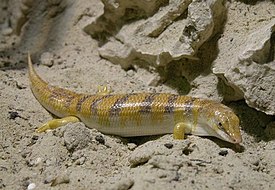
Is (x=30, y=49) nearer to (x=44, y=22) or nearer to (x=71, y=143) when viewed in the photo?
(x=44, y=22)

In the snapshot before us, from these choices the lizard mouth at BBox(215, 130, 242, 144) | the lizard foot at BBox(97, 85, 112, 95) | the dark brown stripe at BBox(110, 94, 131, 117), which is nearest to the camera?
the lizard mouth at BBox(215, 130, 242, 144)

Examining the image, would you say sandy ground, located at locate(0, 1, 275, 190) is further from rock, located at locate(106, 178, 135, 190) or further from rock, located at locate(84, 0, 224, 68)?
rock, located at locate(84, 0, 224, 68)

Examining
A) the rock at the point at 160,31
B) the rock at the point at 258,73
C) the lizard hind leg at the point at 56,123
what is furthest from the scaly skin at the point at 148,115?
the rock at the point at 160,31

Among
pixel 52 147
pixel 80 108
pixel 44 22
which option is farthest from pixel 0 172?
pixel 44 22

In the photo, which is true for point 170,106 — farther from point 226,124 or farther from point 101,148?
point 101,148

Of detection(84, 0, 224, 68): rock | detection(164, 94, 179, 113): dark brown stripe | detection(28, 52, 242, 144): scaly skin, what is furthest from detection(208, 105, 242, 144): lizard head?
detection(84, 0, 224, 68): rock

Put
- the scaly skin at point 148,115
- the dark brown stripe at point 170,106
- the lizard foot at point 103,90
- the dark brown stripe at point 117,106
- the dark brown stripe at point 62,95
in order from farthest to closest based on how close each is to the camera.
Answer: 1. the lizard foot at point 103,90
2. the dark brown stripe at point 62,95
3. the dark brown stripe at point 117,106
4. the dark brown stripe at point 170,106
5. the scaly skin at point 148,115

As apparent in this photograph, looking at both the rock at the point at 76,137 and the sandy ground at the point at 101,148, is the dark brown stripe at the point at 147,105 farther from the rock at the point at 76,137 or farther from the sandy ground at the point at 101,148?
the rock at the point at 76,137

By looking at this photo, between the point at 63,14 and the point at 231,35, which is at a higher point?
the point at 231,35
